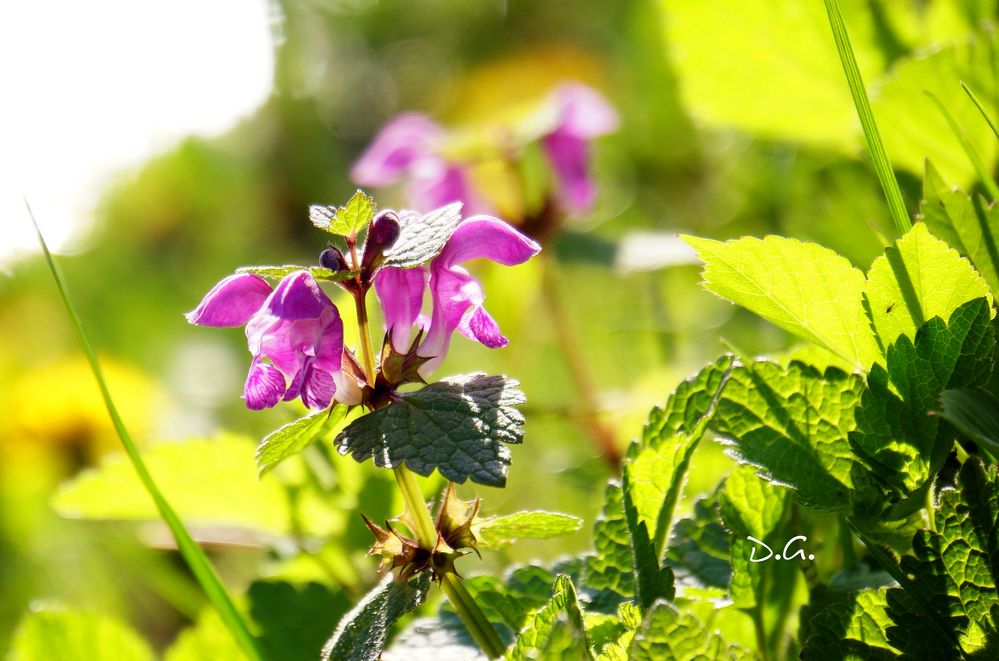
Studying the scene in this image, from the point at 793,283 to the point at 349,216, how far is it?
230 mm

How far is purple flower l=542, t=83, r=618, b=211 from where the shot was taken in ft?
4.73

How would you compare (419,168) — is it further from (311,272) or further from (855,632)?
(855,632)

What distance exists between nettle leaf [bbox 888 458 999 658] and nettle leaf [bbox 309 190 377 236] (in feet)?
1.03

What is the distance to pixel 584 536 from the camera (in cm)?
105

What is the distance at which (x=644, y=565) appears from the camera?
1.61 ft

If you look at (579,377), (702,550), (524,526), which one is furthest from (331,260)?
(579,377)

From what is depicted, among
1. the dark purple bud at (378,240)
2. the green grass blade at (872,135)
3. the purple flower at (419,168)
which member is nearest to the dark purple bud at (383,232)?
the dark purple bud at (378,240)

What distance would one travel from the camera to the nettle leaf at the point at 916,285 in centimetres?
48

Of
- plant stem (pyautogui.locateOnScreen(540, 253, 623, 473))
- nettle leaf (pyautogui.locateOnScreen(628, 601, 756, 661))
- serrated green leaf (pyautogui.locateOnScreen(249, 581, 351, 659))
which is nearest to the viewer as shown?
nettle leaf (pyautogui.locateOnScreen(628, 601, 756, 661))

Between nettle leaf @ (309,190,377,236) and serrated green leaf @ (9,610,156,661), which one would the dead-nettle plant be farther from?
serrated green leaf @ (9,610,156,661)

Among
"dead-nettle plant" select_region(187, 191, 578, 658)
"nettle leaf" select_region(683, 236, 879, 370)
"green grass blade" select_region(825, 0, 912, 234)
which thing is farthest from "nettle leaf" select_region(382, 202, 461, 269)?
"green grass blade" select_region(825, 0, 912, 234)

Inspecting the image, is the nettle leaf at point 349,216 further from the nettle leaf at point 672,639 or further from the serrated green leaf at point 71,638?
the serrated green leaf at point 71,638

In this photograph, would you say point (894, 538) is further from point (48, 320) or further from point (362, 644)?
point (48, 320)

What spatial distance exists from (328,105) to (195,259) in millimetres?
1325
